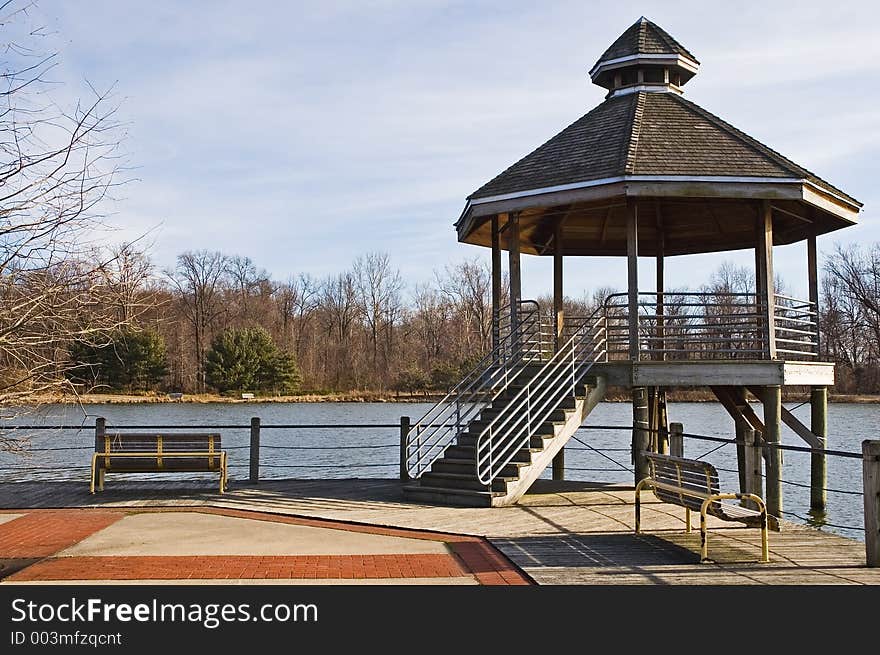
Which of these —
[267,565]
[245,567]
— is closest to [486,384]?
[267,565]

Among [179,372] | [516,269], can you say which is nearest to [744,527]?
[516,269]

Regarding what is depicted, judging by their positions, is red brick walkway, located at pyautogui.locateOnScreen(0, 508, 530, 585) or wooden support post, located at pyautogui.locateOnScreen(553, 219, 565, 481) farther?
wooden support post, located at pyautogui.locateOnScreen(553, 219, 565, 481)

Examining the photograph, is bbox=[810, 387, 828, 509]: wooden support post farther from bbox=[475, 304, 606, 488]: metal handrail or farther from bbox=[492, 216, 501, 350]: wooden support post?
bbox=[492, 216, 501, 350]: wooden support post

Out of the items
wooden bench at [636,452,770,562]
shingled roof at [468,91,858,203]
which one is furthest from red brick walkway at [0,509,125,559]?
shingled roof at [468,91,858,203]

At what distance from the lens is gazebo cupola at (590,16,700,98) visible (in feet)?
50.9

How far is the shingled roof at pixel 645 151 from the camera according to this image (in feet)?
41.4

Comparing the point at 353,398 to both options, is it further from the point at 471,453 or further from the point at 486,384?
the point at 471,453

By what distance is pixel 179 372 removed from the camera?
185 feet

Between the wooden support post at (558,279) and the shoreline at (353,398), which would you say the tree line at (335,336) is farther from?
the wooden support post at (558,279)

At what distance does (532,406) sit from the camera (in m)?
11.5

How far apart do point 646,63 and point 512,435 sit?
23.5 feet

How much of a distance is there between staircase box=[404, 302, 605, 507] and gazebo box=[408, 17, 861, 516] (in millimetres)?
27
